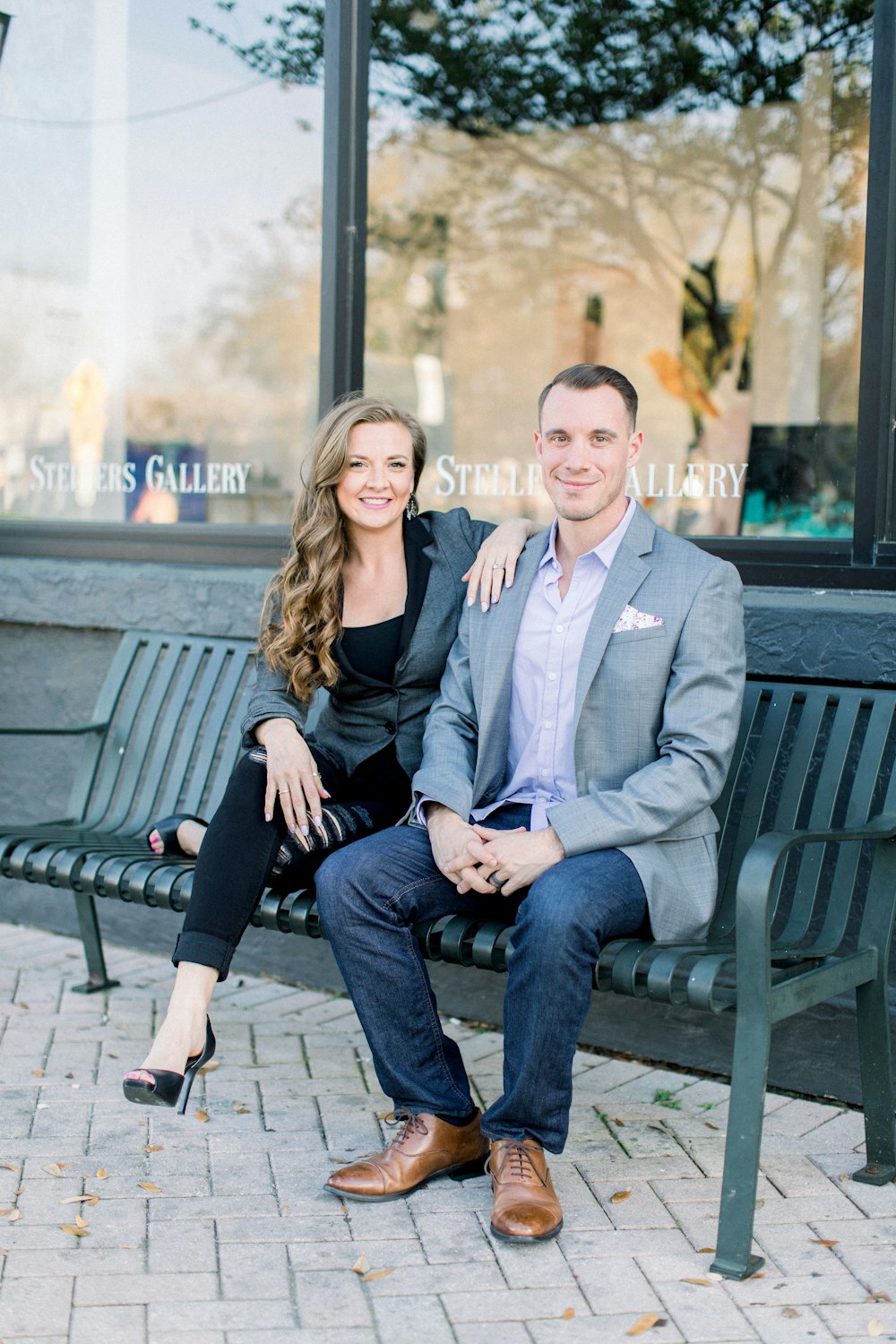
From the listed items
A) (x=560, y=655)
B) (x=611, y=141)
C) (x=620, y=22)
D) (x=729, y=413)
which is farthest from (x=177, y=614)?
(x=611, y=141)

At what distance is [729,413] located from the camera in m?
6.49

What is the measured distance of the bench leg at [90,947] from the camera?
4332 millimetres

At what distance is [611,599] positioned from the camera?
3.09 metres

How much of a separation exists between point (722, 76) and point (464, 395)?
2.05m

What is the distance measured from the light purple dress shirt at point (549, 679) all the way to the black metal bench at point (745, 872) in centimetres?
35

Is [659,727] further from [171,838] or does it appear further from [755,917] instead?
[171,838]

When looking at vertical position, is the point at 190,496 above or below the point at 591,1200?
above

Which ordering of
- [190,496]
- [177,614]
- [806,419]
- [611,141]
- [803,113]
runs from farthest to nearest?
[611,141]
[803,113]
[806,419]
[190,496]
[177,614]

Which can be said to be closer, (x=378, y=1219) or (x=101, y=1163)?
(x=378, y=1219)

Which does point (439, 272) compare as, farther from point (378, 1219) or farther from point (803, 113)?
point (378, 1219)

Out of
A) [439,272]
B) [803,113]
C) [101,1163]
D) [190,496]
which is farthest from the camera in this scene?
[439,272]

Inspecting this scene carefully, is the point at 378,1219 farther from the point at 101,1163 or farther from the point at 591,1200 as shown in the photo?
the point at 101,1163

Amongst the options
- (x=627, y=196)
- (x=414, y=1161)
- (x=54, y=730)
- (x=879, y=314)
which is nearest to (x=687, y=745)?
(x=414, y=1161)

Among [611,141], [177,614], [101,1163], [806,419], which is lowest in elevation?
[101,1163]
